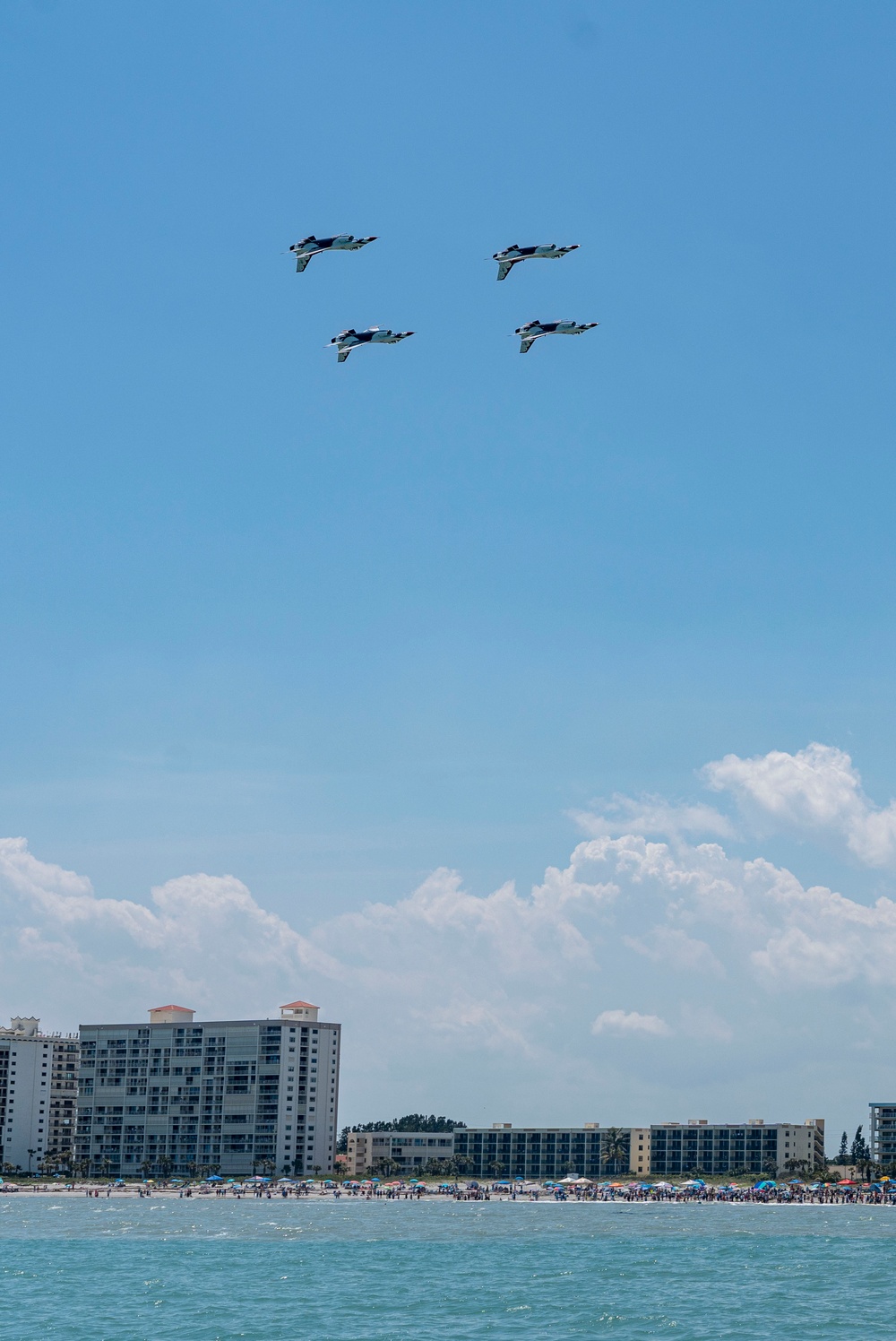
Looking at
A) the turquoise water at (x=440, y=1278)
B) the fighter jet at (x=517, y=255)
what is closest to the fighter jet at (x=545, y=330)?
the fighter jet at (x=517, y=255)

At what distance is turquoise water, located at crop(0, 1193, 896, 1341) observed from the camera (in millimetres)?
75688

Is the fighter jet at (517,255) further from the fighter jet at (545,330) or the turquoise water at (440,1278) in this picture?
the turquoise water at (440,1278)

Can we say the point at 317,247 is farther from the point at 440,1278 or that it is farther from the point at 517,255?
the point at 440,1278

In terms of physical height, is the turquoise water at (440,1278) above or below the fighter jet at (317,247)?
below

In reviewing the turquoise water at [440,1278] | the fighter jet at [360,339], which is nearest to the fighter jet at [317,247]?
the fighter jet at [360,339]

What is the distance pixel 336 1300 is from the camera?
86.0 metres

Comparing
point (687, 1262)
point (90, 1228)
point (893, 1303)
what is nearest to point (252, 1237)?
point (90, 1228)

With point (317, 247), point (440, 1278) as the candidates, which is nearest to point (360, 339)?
point (317, 247)

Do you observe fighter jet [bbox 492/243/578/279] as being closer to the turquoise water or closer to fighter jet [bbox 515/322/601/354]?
fighter jet [bbox 515/322/601/354]

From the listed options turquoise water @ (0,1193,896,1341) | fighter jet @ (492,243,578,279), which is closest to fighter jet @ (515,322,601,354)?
fighter jet @ (492,243,578,279)

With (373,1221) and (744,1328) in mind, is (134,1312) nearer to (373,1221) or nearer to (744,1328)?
(744,1328)

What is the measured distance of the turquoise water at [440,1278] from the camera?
7569cm

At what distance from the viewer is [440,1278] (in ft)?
317

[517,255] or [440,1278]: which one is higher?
[517,255]
